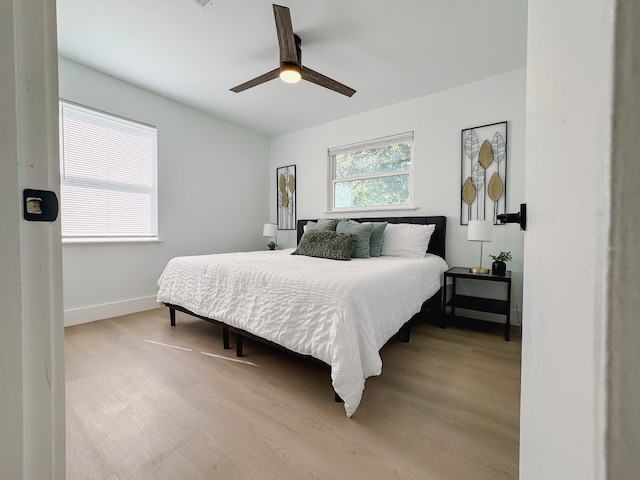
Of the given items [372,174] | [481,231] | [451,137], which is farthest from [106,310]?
[451,137]

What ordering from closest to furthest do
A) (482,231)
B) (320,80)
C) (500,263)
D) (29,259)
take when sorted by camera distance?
(29,259), (320,80), (482,231), (500,263)

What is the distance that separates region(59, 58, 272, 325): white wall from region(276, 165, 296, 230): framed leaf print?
0.25 metres

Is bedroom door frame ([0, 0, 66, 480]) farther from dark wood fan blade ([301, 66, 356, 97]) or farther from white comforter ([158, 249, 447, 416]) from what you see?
dark wood fan blade ([301, 66, 356, 97])

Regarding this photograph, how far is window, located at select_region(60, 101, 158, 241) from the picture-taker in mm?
2625

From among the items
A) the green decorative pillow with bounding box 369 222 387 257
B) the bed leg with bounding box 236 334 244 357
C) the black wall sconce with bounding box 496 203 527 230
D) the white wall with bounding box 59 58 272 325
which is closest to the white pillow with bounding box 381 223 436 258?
the green decorative pillow with bounding box 369 222 387 257

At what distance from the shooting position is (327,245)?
2613 mm

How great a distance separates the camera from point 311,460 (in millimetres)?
1115

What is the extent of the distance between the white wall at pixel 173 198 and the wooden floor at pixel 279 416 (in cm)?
84

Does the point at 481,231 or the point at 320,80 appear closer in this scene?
the point at 320,80

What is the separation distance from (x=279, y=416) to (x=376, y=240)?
203 cm

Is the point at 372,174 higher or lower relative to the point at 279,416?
higher

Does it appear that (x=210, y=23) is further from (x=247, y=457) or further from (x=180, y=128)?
(x=247, y=457)

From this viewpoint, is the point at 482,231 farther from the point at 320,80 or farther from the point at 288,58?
the point at 288,58

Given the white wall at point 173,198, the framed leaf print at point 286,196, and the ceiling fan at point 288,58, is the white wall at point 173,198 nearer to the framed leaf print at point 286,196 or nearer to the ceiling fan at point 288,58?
the framed leaf print at point 286,196
